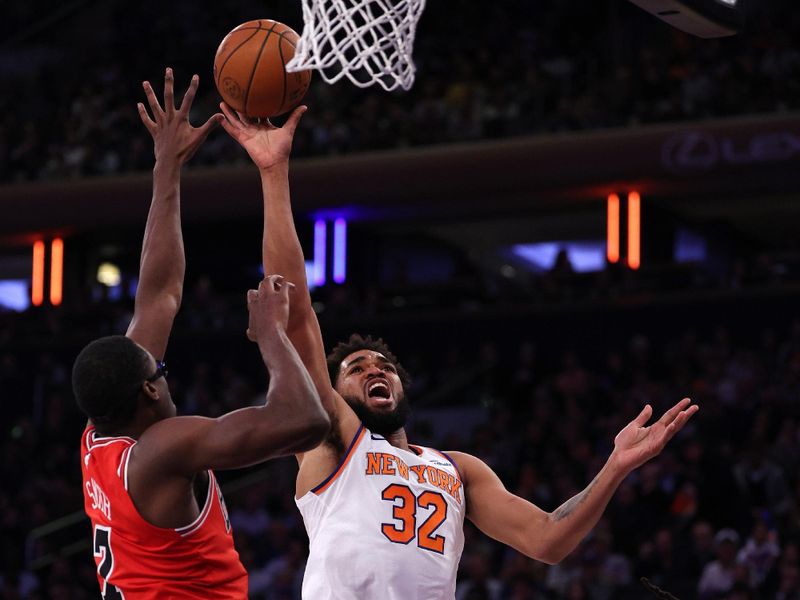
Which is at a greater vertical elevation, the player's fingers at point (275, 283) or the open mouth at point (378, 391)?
the player's fingers at point (275, 283)

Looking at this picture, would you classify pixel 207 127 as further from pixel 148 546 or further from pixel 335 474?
pixel 148 546

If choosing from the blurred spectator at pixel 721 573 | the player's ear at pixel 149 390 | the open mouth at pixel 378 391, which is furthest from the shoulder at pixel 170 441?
the blurred spectator at pixel 721 573

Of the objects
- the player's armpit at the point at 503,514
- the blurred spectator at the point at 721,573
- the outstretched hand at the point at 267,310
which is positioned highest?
the outstretched hand at the point at 267,310

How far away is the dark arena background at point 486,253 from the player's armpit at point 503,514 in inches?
222

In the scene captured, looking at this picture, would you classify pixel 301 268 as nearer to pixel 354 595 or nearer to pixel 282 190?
pixel 282 190

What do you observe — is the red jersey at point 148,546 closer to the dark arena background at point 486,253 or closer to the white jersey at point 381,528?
the white jersey at point 381,528

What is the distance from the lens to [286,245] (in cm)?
472

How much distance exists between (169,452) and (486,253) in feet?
57.8

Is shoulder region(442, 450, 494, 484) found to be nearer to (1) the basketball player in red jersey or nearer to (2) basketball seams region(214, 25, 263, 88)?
(1) the basketball player in red jersey

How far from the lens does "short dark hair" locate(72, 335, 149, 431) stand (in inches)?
137

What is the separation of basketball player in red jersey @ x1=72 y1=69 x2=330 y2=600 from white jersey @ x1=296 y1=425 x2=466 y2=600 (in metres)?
0.86

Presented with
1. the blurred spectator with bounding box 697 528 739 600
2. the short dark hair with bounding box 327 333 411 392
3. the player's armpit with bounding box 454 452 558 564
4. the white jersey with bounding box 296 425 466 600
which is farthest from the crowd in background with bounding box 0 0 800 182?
the white jersey with bounding box 296 425 466 600

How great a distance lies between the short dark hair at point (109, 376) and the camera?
347 centimetres

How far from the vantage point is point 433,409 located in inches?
611
